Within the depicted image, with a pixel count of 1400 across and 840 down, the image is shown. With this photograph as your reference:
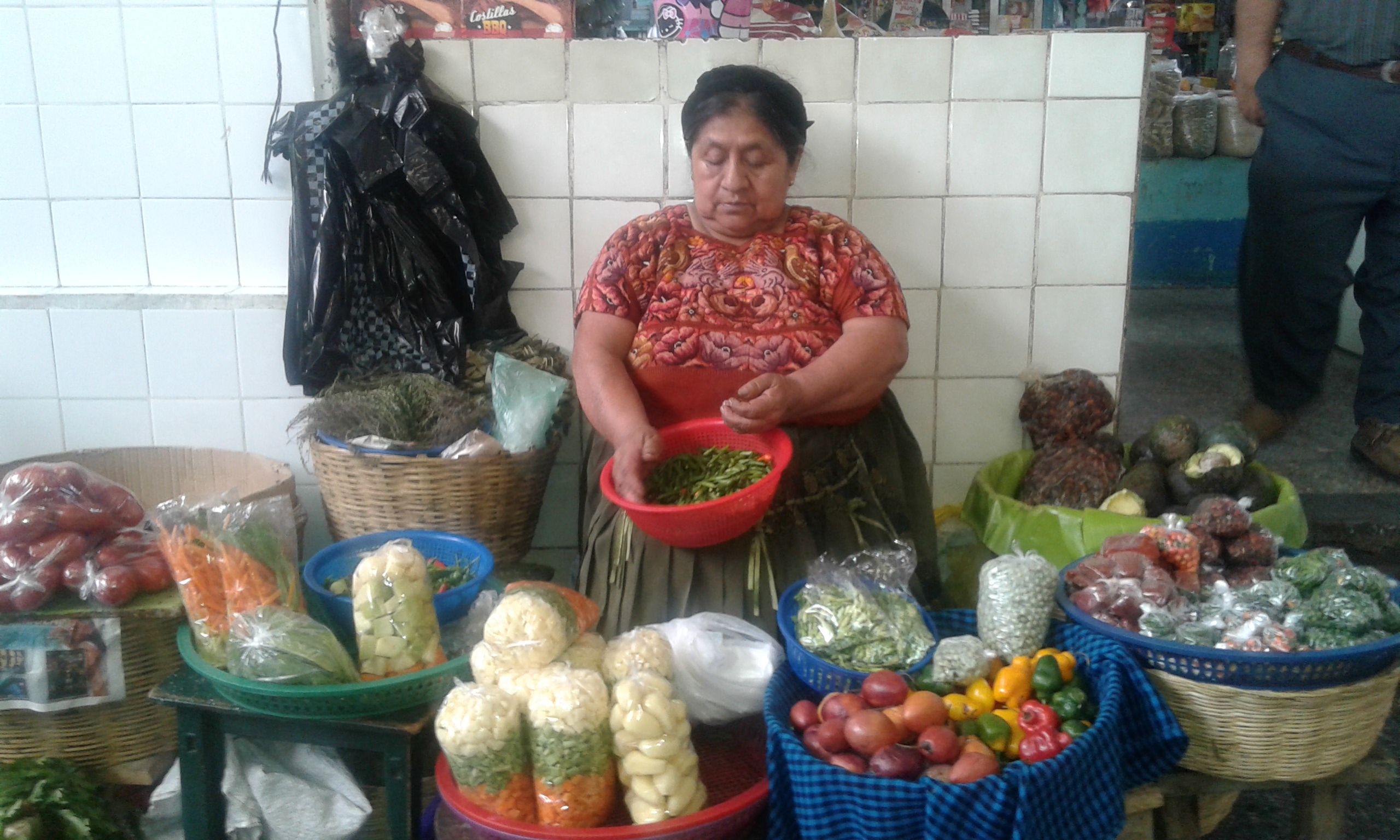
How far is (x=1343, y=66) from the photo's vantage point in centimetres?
264

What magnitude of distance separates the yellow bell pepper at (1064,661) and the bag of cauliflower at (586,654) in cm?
66

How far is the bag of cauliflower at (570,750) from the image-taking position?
140 cm

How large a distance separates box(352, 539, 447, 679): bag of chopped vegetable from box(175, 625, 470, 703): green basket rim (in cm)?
3

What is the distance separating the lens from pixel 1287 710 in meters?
1.55

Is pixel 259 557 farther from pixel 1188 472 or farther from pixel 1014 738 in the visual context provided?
pixel 1188 472

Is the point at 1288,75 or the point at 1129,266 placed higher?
the point at 1288,75

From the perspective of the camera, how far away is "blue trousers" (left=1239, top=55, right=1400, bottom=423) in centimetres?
263

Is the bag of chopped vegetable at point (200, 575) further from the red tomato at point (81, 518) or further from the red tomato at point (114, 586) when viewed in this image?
the red tomato at point (81, 518)

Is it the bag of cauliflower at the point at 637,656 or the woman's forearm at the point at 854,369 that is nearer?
the bag of cauliflower at the point at 637,656

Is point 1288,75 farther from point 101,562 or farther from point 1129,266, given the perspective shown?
point 101,562

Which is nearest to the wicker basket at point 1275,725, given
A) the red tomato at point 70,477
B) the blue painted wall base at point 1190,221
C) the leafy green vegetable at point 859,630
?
the leafy green vegetable at point 859,630

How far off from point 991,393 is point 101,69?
2175mm

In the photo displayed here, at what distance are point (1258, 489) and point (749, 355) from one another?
3.76 ft

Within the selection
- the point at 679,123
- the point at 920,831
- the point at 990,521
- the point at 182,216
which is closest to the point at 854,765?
the point at 920,831
